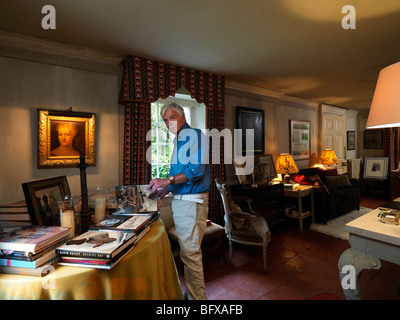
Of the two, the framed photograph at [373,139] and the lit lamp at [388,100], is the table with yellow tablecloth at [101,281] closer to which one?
the lit lamp at [388,100]

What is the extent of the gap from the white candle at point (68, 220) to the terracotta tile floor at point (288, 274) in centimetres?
172

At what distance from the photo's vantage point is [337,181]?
5023mm

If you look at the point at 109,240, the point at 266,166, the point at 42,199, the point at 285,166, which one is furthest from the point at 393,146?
the point at 42,199

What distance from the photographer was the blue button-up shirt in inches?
75.9

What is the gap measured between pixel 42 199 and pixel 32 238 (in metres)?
0.36

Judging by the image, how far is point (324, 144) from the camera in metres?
6.32

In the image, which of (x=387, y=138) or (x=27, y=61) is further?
(x=387, y=138)

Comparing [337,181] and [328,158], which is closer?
[337,181]

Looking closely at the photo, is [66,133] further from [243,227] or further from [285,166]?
[285,166]

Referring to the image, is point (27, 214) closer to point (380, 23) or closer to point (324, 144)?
point (380, 23)

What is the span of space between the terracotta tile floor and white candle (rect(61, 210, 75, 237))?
1.72 metres

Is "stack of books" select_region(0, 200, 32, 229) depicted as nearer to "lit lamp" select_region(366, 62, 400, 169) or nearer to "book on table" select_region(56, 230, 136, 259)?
"book on table" select_region(56, 230, 136, 259)

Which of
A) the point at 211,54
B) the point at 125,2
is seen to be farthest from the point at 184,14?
the point at 211,54
